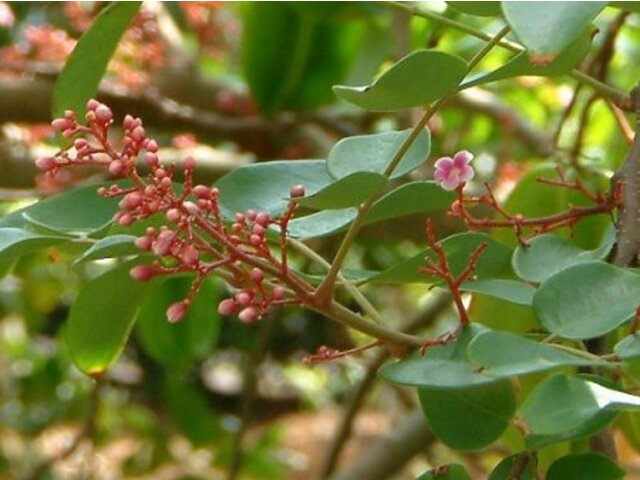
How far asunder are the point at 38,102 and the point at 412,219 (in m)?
0.40

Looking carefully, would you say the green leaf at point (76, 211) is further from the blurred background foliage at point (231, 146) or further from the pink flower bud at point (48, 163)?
the blurred background foliage at point (231, 146)

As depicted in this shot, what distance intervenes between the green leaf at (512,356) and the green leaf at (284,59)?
1012mm

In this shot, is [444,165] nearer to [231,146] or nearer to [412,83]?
[412,83]

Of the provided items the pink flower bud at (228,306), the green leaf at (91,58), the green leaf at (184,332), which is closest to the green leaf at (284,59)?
the green leaf at (184,332)

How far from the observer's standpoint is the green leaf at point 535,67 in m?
0.56

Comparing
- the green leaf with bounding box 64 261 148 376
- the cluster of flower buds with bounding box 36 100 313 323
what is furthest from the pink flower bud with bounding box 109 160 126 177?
the green leaf with bounding box 64 261 148 376

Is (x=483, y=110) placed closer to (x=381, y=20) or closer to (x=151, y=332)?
(x=381, y=20)

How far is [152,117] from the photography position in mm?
1538

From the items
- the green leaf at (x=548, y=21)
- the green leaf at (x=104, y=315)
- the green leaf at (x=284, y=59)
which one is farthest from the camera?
the green leaf at (x=284, y=59)

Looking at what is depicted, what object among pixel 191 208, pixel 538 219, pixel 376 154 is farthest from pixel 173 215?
pixel 538 219

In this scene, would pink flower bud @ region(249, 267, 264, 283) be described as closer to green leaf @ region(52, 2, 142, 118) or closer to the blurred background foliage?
green leaf @ region(52, 2, 142, 118)

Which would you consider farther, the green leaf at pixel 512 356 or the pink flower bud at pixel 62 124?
the pink flower bud at pixel 62 124

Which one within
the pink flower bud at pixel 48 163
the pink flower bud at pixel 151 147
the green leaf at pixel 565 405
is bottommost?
the pink flower bud at pixel 48 163

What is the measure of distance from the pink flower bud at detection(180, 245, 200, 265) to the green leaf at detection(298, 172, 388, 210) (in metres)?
0.05
